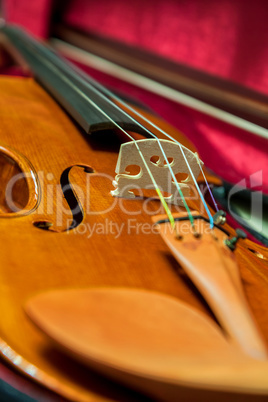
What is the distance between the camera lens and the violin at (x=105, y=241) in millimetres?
360

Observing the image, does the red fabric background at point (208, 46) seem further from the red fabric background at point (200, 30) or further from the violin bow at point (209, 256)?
the violin bow at point (209, 256)

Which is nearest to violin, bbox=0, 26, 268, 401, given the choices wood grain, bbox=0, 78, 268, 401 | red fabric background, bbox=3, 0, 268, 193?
wood grain, bbox=0, 78, 268, 401

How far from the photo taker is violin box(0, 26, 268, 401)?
360 millimetres

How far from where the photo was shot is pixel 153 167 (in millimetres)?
624

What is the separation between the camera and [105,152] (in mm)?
775

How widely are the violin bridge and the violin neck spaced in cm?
16

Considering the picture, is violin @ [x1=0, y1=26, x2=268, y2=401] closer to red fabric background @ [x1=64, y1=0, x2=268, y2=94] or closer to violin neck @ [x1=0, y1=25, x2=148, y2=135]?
violin neck @ [x1=0, y1=25, x2=148, y2=135]

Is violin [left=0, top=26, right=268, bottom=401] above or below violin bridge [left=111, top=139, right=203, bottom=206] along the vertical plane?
below

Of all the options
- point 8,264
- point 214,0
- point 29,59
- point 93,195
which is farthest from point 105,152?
point 214,0

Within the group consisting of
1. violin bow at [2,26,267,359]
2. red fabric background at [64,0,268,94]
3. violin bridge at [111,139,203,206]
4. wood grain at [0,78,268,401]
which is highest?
red fabric background at [64,0,268,94]

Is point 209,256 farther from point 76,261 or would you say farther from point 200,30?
point 200,30

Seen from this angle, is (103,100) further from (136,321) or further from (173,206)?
(136,321)

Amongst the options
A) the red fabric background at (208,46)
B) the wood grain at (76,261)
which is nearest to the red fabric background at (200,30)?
the red fabric background at (208,46)

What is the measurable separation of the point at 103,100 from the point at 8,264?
57 cm
